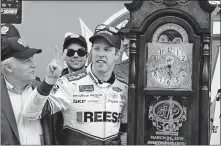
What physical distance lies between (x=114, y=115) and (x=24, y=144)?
0.66 meters

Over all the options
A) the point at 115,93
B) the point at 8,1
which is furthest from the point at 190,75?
the point at 8,1

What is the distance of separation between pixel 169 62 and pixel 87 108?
0.71 m

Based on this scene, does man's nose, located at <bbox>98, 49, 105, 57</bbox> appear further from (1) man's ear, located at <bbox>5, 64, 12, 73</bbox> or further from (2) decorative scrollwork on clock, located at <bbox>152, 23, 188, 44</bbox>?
(1) man's ear, located at <bbox>5, 64, 12, 73</bbox>

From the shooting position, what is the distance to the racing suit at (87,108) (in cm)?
360

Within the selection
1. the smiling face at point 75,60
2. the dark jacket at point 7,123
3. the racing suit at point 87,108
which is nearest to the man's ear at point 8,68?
the dark jacket at point 7,123

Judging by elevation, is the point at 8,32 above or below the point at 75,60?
above

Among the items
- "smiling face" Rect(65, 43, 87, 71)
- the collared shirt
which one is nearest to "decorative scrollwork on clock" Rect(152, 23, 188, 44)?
"smiling face" Rect(65, 43, 87, 71)

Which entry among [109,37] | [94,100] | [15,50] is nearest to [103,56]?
[109,37]

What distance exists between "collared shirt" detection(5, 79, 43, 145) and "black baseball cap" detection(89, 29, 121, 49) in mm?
628

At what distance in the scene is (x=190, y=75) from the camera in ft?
12.5

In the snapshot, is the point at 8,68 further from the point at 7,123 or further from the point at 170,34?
the point at 170,34

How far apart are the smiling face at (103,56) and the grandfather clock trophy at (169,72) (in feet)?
0.59

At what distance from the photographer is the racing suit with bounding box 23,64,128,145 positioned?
360cm

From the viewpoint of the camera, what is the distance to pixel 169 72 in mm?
3828
